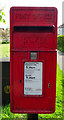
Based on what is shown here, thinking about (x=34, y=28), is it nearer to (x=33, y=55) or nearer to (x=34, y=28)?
(x=34, y=28)

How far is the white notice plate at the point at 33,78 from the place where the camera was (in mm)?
3145

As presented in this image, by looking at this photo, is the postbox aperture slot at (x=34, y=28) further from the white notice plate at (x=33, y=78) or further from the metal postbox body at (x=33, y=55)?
the white notice plate at (x=33, y=78)

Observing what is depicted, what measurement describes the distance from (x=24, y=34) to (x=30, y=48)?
232mm

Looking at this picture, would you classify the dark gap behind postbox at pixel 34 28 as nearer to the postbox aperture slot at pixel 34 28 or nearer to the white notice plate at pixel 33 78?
the postbox aperture slot at pixel 34 28

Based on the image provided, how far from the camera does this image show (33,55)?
10.3ft

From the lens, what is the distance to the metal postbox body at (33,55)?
3.08 m

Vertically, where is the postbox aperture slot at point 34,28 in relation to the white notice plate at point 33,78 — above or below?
above

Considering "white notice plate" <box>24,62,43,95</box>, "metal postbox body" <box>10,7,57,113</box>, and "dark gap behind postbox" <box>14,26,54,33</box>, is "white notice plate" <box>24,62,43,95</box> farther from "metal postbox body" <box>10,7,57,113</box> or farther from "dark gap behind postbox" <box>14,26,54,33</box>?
"dark gap behind postbox" <box>14,26,54,33</box>

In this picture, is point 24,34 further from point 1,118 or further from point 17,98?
point 1,118

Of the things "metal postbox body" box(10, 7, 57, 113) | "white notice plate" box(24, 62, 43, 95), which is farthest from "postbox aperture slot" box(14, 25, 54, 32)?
"white notice plate" box(24, 62, 43, 95)

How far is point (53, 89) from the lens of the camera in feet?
10.7

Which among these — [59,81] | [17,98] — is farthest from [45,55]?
[59,81]

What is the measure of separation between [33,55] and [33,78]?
1.18 ft

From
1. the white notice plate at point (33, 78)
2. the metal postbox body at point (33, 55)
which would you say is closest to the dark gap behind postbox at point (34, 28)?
the metal postbox body at point (33, 55)
